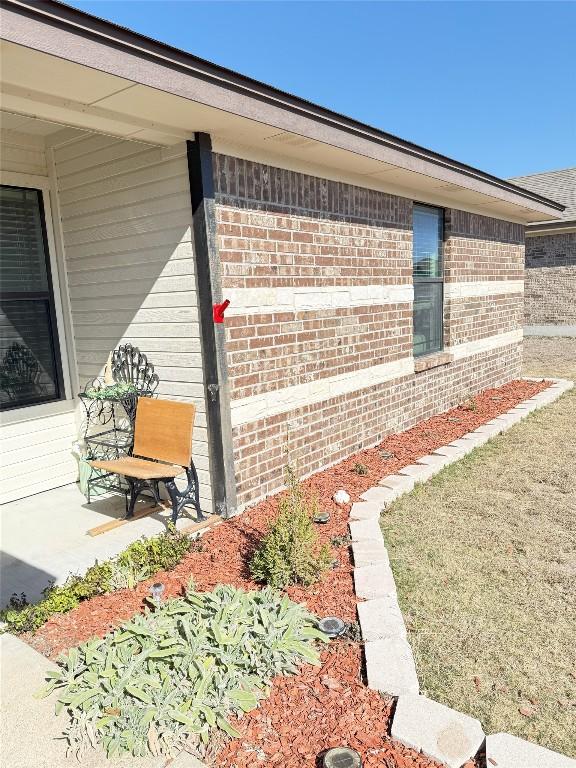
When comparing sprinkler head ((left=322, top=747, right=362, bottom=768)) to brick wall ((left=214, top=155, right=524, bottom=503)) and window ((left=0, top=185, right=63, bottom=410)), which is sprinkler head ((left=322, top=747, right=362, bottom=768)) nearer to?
brick wall ((left=214, top=155, right=524, bottom=503))

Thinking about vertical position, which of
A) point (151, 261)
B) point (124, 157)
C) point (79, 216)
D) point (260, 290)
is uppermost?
point (124, 157)

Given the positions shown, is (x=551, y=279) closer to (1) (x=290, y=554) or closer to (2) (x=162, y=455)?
(2) (x=162, y=455)

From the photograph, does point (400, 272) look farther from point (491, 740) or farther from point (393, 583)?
point (491, 740)

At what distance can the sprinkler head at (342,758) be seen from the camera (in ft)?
7.05

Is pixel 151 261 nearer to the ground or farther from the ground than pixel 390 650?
farther from the ground

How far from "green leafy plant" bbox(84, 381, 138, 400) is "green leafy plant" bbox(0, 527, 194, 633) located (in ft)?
4.57

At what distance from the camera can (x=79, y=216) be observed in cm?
535

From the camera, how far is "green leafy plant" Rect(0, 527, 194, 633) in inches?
127

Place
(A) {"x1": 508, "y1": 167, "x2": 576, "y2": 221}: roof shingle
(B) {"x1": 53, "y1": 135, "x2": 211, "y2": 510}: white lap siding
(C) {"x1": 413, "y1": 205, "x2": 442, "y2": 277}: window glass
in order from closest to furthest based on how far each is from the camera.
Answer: (B) {"x1": 53, "y1": 135, "x2": 211, "y2": 510}: white lap siding < (C) {"x1": 413, "y1": 205, "x2": 442, "y2": 277}: window glass < (A) {"x1": 508, "y1": 167, "x2": 576, "y2": 221}: roof shingle

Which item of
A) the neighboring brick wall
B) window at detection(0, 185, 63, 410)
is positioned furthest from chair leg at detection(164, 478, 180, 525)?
the neighboring brick wall

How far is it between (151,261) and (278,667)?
11.5 ft

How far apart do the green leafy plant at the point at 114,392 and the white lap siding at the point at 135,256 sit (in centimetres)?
30

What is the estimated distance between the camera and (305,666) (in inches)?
110

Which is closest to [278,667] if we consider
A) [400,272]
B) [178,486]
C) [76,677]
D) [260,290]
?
[76,677]
